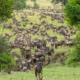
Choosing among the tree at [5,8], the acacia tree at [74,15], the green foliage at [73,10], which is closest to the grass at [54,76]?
the acacia tree at [74,15]

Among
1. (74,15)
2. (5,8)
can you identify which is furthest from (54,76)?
(5,8)

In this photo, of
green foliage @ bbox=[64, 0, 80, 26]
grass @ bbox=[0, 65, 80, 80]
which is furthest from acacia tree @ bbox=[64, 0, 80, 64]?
grass @ bbox=[0, 65, 80, 80]

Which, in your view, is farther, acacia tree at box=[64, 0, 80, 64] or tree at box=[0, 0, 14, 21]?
tree at box=[0, 0, 14, 21]

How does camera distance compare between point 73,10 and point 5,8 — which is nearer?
point 73,10

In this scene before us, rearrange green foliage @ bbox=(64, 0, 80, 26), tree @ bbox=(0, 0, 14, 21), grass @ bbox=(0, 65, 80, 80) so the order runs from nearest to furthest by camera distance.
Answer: grass @ bbox=(0, 65, 80, 80) < green foliage @ bbox=(64, 0, 80, 26) < tree @ bbox=(0, 0, 14, 21)

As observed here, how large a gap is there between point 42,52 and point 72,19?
6.32 meters

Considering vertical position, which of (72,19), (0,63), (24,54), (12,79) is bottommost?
(24,54)

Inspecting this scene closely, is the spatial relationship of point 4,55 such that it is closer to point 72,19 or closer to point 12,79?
point 12,79

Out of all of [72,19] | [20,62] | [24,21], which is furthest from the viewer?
[24,21]

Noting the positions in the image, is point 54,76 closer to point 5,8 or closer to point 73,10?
point 73,10

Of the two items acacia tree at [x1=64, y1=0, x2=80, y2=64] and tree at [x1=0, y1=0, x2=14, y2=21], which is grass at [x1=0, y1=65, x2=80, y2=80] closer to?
acacia tree at [x1=64, y1=0, x2=80, y2=64]

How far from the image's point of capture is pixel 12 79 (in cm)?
932

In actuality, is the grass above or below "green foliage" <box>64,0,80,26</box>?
below

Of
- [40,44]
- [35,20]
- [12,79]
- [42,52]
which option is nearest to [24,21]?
[35,20]
